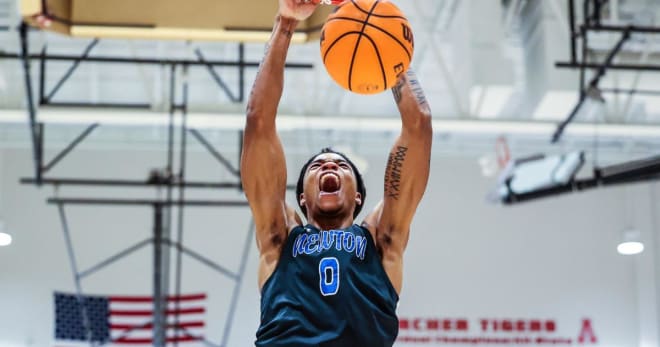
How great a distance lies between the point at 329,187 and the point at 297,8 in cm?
63

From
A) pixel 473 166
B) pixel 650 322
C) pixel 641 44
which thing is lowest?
pixel 650 322

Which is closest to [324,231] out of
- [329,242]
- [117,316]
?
[329,242]

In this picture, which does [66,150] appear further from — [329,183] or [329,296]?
[329,296]

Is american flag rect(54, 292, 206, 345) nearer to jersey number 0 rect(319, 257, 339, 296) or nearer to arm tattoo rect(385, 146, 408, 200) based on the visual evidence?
arm tattoo rect(385, 146, 408, 200)

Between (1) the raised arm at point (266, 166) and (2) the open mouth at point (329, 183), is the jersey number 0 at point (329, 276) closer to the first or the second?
(1) the raised arm at point (266, 166)

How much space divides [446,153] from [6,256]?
696cm

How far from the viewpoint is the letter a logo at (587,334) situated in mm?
14828

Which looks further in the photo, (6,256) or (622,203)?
(622,203)

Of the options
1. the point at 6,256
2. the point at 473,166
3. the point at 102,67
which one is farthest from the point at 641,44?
the point at 6,256

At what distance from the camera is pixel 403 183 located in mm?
3408

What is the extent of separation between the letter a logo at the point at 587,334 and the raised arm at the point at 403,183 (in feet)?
39.8

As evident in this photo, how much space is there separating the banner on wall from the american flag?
3.06m

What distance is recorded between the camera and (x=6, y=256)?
14539 millimetres

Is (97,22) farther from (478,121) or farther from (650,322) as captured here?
(650,322)
